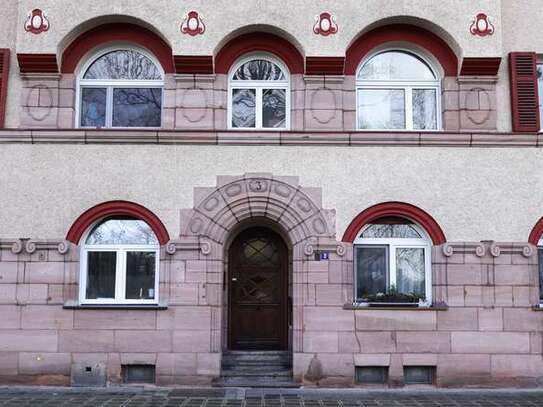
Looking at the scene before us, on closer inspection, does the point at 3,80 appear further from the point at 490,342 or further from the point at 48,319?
the point at 490,342

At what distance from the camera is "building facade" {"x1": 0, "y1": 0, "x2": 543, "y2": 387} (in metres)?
12.1

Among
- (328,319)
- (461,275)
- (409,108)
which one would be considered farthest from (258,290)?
(409,108)

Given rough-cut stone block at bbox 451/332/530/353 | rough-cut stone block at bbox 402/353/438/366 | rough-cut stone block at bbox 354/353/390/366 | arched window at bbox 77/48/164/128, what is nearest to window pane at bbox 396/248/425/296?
rough-cut stone block at bbox 451/332/530/353

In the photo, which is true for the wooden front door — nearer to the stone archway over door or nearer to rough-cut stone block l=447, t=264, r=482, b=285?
the stone archway over door

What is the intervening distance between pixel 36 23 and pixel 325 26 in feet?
17.2

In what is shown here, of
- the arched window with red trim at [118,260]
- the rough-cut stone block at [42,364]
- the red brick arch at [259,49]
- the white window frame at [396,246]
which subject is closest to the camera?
the rough-cut stone block at [42,364]

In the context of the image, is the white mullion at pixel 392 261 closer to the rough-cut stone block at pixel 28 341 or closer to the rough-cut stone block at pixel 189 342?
the rough-cut stone block at pixel 189 342

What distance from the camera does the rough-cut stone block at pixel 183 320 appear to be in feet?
39.6

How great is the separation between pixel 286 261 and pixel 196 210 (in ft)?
6.91

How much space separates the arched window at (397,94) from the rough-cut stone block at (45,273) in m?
6.07

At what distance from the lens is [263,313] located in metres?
13.2

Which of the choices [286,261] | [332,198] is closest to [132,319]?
[286,261]

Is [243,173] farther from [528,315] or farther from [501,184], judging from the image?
[528,315]

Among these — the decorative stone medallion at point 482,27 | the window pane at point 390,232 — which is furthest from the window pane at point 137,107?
the decorative stone medallion at point 482,27
